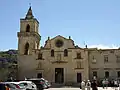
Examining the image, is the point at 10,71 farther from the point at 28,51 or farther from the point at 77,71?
the point at 77,71

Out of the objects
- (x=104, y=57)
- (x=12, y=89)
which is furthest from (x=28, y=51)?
(x=12, y=89)

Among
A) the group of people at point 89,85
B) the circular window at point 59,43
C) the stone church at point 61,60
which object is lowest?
the group of people at point 89,85

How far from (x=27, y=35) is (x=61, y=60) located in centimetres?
877

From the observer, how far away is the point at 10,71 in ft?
177

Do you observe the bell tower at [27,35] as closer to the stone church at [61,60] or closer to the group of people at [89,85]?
the stone church at [61,60]

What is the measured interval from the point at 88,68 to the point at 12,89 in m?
34.2

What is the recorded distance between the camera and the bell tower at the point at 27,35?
2140 inches

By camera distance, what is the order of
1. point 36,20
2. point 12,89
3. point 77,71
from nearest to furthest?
point 12,89
point 77,71
point 36,20

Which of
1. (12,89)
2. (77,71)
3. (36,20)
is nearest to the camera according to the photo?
(12,89)

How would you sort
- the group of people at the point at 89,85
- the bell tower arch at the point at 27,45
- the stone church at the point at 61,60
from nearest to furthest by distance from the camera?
the group of people at the point at 89,85, the stone church at the point at 61,60, the bell tower arch at the point at 27,45

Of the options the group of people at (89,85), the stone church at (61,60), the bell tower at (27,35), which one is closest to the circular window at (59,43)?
the stone church at (61,60)

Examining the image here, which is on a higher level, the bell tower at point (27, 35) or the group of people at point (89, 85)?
the bell tower at point (27, 35)

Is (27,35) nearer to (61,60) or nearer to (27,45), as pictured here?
(27,45)

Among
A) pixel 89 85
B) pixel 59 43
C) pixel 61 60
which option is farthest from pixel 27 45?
pixel 89 85
